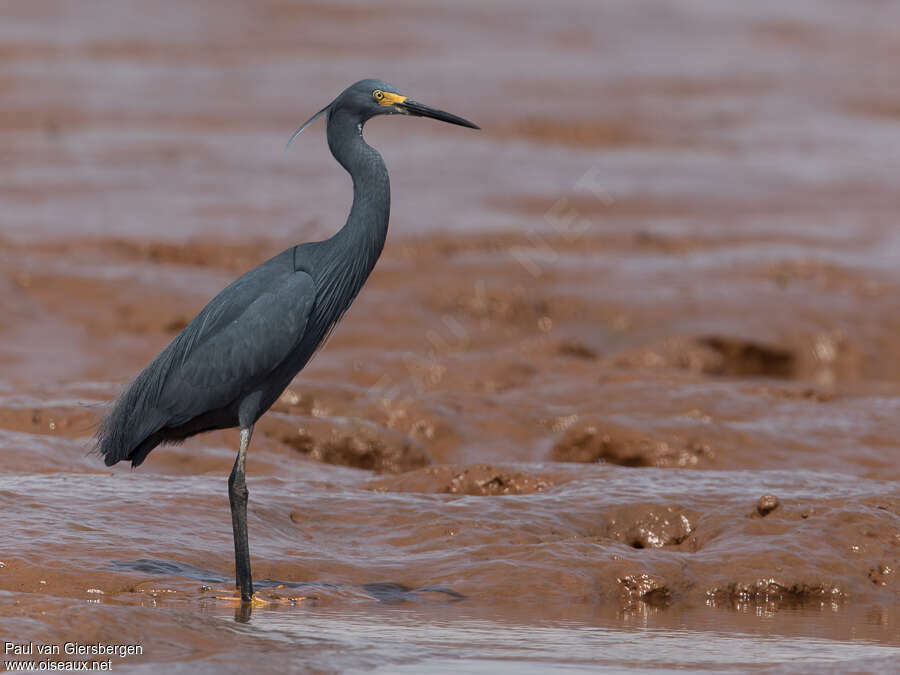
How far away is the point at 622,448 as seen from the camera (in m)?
8.62

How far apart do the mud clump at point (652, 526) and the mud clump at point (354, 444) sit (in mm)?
1898

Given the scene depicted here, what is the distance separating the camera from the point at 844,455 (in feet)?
29.0

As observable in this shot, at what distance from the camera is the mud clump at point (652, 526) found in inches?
268

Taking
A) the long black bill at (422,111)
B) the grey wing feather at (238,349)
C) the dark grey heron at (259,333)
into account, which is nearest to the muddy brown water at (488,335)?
the dark grey heron at (259,333)

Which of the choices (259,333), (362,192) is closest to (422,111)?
(362,192)

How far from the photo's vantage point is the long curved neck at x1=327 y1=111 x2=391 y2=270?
6008mm

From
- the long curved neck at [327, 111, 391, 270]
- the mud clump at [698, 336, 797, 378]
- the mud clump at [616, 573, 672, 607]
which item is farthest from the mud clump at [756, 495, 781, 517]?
the mud clump at [698, 336, 797, 378]

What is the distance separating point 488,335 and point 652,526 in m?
6.09

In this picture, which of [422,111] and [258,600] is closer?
[258,600]

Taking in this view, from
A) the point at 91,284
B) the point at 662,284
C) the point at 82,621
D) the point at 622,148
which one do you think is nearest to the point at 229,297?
the point at 82,621

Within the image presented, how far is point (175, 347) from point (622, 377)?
5.19 metres

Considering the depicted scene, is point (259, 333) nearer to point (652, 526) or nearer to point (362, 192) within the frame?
point (362, 192)

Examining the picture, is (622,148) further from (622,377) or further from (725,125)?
(622,377)

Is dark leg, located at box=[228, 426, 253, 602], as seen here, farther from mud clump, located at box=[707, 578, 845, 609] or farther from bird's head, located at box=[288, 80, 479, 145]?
mud clump, located at box=[707, 578, 845, 609]
